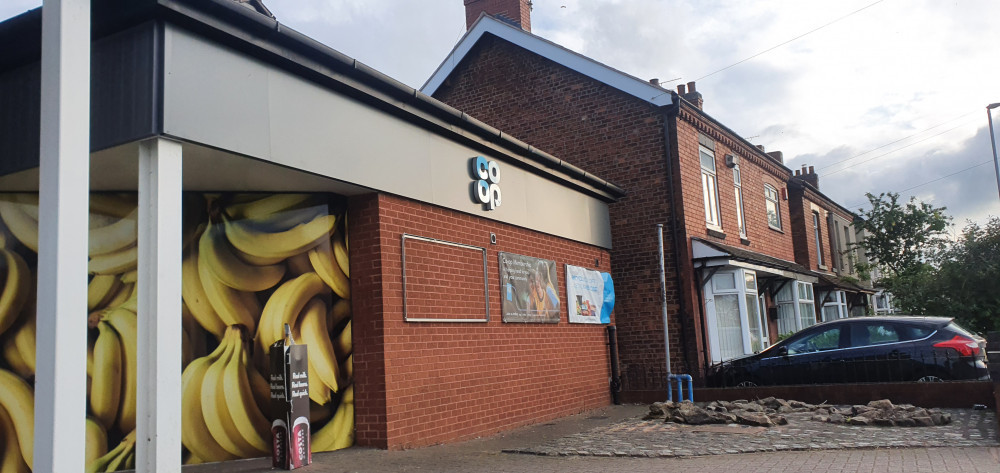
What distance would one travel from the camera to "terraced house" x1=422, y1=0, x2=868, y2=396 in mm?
15656

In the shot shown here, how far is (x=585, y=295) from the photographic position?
14156 millimetres

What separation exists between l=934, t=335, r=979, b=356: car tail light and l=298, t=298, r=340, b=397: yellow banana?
9.43m

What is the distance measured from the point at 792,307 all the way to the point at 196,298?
15.7m

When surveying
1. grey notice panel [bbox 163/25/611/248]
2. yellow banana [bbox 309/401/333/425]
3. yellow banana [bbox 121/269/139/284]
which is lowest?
yellow banana [bbox 309/401/333/425]

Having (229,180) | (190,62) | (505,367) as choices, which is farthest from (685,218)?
(190,62)

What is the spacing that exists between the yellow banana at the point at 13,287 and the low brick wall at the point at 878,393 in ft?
34.8

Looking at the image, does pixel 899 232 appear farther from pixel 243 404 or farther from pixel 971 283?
pixel 243 404

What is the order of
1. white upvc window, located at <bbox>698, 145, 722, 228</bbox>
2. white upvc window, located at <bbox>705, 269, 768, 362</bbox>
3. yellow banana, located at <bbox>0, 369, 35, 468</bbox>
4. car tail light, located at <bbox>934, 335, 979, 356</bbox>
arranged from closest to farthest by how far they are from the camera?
yellow banana, located at <bbox>0, 369, 35, 468</bbox> → car tail light, located at <bbox>934, 335, 979, 356</bbox> → white upvc window, located at <bbox>705, 269, 768, 362</bbox> → white upvc window, located at <bbox>698, 145, 722, 228</bbox>

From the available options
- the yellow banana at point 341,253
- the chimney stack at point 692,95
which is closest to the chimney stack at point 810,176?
the chimney stack at point 692,95

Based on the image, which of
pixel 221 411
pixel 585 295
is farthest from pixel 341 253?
pixel 585 295

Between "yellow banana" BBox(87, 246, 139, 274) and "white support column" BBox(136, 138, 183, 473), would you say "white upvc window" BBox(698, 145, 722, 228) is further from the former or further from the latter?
"white support column" BBox(136, 138, 183, 473)

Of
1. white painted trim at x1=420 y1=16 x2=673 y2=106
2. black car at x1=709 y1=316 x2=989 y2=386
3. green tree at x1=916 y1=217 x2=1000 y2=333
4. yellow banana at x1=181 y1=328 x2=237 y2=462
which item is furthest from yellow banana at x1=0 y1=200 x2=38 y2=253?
green tree at x1=916 y1=217 x2=1000 y2=333

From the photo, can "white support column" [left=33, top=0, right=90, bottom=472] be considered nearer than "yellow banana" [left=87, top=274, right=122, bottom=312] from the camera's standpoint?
Yes

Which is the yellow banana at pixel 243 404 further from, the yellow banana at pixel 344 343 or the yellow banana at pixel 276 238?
the yellow banana at pixel 344 343
